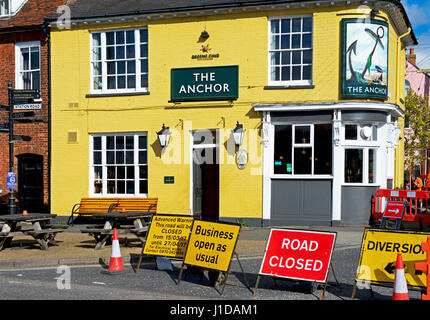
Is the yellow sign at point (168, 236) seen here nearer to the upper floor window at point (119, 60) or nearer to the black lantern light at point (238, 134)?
the black lantern light at point (238, 134)

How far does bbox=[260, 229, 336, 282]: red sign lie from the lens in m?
7.23

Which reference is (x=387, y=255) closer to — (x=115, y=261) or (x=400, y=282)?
(x=400, y=282)

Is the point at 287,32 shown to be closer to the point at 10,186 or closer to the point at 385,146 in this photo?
the point at 385,146

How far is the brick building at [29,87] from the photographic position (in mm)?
16547

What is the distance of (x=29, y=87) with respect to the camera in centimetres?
1694

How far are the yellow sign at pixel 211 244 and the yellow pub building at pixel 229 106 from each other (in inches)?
263

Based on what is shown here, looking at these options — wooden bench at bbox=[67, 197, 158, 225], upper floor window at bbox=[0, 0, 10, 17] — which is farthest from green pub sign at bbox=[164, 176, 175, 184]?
upper floor window at bbox=[0, 0, 10, 17]

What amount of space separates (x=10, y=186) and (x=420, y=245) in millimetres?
11543

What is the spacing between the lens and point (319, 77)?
14375mm

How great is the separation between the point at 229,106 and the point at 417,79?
25450mm

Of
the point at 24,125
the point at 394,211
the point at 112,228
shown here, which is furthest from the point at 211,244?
the point at 24,125

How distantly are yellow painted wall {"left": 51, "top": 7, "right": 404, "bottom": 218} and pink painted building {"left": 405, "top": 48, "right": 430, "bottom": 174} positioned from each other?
2005 cm

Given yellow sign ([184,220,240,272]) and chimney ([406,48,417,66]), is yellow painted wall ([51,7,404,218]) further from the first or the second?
chimney ([406,48,417,66])

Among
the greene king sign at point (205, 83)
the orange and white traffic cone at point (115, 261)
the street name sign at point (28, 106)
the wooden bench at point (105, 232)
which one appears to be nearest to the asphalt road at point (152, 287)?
the orange and white traffic cone at point (115, 261)
